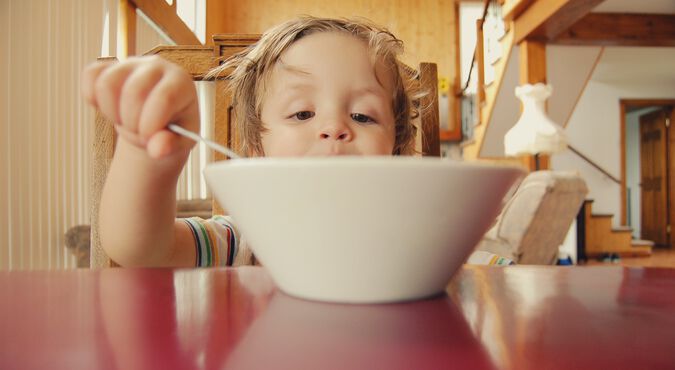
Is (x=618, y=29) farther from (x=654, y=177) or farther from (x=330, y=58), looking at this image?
(x=654, y=177)

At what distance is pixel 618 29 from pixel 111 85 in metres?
4.37

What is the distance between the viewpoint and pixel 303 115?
0.82 meters

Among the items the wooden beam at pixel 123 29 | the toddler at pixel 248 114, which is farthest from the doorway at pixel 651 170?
the toddler at pixel 248 114

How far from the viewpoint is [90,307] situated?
292mm

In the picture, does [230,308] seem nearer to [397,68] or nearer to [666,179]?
[397,68]

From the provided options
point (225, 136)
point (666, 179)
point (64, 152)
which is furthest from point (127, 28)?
point (666, 179)

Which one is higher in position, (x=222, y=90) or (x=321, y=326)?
(x=222, y=90)

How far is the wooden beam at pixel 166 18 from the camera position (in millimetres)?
3498

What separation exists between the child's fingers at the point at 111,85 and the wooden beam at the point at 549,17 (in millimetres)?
3281

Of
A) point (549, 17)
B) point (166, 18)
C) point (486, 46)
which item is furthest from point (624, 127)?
point (166, 18)

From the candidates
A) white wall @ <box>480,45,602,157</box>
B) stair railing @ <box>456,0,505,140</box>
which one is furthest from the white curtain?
stair railing @ <box>456,0,505,140</box>

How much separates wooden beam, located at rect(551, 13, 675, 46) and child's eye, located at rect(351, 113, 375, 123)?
3567 millimetres

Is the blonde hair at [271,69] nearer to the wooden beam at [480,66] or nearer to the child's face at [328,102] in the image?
the child's face at [328,102]

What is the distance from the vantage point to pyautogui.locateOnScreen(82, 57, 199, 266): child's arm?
1.19 feet
